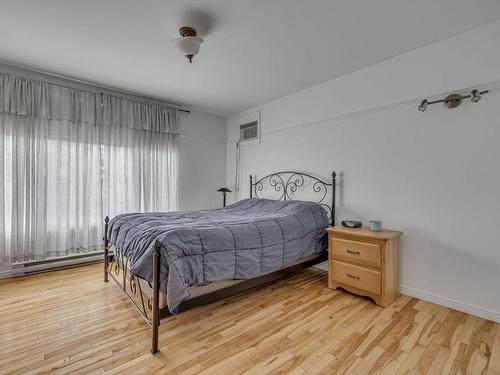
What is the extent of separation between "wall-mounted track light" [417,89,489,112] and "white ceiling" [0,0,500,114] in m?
0.59

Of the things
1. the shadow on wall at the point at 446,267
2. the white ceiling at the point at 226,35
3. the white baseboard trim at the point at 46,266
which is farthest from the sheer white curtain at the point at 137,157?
the shadow on wall at the point at 446,267

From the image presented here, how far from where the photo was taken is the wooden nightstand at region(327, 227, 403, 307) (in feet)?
7.82

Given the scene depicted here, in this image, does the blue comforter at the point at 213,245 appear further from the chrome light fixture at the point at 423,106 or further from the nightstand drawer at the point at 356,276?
the chrome light fixture at the point at 423,106

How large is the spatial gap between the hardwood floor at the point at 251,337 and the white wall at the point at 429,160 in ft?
1.47

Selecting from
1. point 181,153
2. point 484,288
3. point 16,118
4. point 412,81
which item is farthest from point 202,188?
point 484,288

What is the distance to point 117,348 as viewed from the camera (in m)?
1.78

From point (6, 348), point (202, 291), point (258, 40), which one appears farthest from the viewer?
point (258, 40)

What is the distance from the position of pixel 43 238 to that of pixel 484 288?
15.8 feet

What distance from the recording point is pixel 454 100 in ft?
7.62

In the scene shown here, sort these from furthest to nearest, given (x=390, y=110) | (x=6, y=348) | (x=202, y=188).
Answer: (x=202, y=188), (x=390, y=110), (x=6, y=348)

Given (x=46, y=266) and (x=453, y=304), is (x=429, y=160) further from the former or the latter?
(x=46, y=266)

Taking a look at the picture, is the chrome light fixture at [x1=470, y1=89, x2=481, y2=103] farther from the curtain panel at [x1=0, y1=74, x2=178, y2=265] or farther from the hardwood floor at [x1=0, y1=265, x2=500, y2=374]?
the curtain panel at [x1=0, y1=74, x2=178, y2=265]

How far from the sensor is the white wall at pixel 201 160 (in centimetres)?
461

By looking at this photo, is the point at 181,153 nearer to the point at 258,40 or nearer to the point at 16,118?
the point at 16,118
